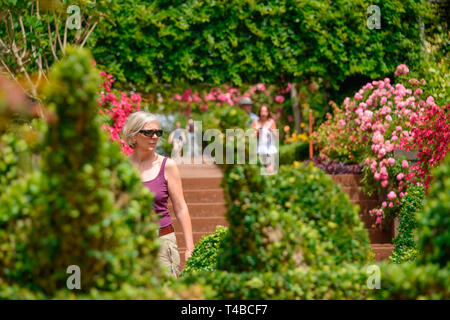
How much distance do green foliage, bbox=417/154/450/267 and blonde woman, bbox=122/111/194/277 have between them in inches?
78.8

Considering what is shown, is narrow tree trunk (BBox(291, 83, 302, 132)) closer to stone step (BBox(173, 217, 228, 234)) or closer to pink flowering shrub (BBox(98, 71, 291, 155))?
pink flowering shrub (BBox(98, 71, 291, 155))

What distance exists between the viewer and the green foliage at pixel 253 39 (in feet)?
30.2

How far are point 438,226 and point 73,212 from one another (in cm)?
154

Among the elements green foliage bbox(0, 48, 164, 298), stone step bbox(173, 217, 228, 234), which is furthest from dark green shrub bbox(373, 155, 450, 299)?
stone step bbox(173, 217, 228, 234)

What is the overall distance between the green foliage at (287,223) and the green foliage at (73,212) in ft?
1.63

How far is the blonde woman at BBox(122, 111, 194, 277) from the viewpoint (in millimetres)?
3908

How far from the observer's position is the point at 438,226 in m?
2.31

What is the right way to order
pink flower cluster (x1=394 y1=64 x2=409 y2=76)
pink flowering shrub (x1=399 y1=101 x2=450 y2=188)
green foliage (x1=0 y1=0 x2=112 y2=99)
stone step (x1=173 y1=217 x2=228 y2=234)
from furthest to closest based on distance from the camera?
pink flower cluster (x1=394 y1=64 x2=409 y2=76) → stone step (x1=173 y1=217 x2=228 y2=234) → green foliage (x1=0 y1=0 x2=112 y2=99) → pink flowering shrub (x1=399 y1=101 x2=450 y2=188)

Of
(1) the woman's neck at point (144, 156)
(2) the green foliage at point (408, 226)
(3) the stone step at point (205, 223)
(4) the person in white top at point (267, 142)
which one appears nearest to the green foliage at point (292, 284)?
(1) the woman's neck at point (144, 156)

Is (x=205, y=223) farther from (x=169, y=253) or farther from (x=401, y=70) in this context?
(x=401, y=70)

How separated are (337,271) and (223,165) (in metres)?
0.76
